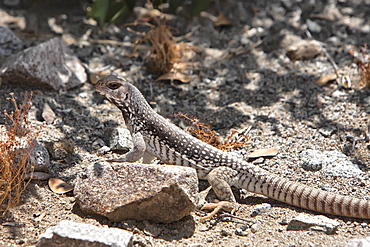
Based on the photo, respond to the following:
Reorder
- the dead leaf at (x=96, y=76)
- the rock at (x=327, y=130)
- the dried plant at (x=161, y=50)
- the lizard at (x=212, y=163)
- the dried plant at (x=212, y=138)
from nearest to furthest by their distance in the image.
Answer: the lizard at (x=212, y=163), the dried plant at (x=212, y=138), the rock at (x=327, y=130), the dead leaf at (x=96, y=76), the dried plant at (x=161, y=50)

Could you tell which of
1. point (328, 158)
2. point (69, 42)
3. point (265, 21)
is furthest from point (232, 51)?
point (328, 158)

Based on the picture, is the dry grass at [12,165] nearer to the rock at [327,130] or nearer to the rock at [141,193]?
the rock at [141,193]

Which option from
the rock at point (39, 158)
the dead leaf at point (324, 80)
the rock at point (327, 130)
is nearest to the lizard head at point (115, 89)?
the rock at point (39, 158)

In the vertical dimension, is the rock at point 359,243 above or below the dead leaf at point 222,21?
below

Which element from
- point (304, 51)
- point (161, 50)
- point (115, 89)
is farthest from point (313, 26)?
point (115, 89)

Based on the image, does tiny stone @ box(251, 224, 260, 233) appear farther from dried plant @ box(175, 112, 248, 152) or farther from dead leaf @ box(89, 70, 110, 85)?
dead leaf @ box(89, 70, 110, 85)

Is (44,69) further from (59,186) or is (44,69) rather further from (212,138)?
(212,138)
